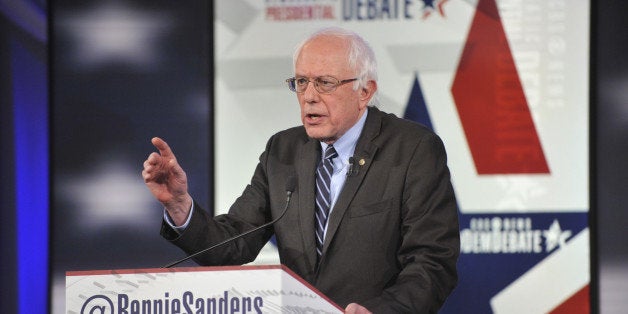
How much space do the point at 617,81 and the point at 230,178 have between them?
184 cm

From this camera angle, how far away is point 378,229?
2188 millimetres

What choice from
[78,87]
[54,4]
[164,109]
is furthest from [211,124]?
[54,4]

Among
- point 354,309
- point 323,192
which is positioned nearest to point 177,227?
point 323,192

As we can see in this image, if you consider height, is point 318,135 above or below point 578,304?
above

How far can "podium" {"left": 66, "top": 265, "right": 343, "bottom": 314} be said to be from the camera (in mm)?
1649

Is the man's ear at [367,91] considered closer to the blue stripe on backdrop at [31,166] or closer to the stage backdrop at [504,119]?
the stage backdrop at [504,119]

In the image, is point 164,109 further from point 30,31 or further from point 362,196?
point 362,196

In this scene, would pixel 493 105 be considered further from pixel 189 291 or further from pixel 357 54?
pixel 189 291

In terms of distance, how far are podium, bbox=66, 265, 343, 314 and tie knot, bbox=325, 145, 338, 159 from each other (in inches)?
27.2

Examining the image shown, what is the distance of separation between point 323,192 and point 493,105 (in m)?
1.80

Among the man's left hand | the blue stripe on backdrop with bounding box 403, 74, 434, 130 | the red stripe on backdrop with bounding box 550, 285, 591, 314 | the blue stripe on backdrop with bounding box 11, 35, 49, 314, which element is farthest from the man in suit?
the blue stripe on backdrop with bounding box 11, 35, 49, 314

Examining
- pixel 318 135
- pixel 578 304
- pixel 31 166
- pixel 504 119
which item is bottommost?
pixel 578 304

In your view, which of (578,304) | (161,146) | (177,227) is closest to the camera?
(161,146)

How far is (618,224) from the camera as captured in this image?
381 centimetres
